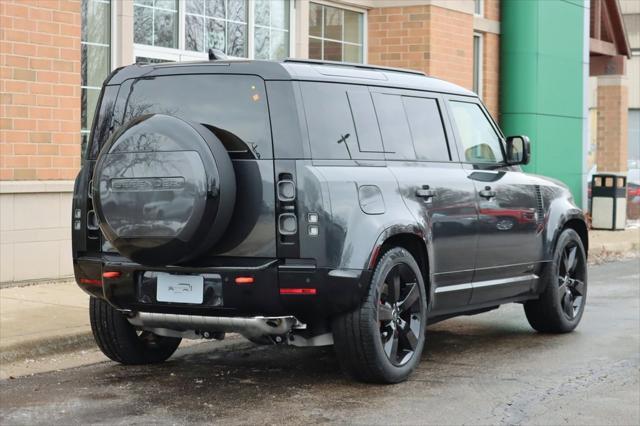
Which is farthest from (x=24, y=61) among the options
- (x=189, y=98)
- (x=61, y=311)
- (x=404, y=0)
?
(x=404, y=0)

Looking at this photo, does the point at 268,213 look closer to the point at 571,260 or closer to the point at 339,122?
the point at 339,122

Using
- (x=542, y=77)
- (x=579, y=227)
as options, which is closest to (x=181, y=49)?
(x=579, y=227)

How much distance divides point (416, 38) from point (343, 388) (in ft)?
37.8

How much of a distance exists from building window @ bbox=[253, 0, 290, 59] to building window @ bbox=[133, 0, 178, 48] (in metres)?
1.57

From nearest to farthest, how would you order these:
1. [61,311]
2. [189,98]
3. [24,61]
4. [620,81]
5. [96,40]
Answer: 1. [189,98]
2. [61,311]
3. [24,61]
4. [96,40]
5. [620,81]

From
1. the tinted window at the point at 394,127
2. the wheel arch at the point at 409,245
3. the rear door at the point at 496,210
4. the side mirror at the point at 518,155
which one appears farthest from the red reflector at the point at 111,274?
the side mirror at the point at 518,155

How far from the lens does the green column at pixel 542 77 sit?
20688 mm

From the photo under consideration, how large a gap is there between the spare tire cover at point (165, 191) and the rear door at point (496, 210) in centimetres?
230

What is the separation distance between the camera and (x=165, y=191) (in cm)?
644

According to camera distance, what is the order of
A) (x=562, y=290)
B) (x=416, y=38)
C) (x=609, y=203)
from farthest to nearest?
(x=609, y=203) < (x=416, y=38) < (x=562, y=290)

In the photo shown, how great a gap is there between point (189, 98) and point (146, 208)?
2.71 feet

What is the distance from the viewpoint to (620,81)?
2606 centimetres

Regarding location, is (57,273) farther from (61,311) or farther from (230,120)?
(230,120)

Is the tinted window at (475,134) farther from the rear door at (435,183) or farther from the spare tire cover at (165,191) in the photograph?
the spare tire cover at (165,191)
